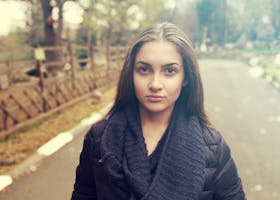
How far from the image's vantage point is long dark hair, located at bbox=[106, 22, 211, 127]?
178cm

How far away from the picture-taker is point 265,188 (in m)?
4.77

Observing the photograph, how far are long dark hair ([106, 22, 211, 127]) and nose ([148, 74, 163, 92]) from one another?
0.15 m

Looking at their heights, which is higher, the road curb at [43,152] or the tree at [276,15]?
the tree at [276,15]

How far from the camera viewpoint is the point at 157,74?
5.71ft

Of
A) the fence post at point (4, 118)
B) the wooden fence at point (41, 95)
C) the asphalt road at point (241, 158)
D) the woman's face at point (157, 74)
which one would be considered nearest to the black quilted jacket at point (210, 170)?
the woman's face at point (157, 74)

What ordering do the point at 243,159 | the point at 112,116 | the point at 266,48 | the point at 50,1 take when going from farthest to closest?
1. the point at 266,48
2. the point at 50,1
3. the point at 243,159
4. the point at 112,116

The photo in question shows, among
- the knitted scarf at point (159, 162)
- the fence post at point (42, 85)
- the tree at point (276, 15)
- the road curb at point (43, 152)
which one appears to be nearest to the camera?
the knitted scarf at point (159, 162)

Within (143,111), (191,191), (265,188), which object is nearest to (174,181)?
(191,191)

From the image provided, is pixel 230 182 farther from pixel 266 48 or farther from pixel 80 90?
pixel 266 48

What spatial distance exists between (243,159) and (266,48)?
4692cm

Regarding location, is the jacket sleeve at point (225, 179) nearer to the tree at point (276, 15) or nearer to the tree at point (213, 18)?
the tree at point (276, 15)

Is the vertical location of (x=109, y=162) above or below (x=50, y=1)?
below

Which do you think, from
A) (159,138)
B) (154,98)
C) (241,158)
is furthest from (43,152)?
(154,98)

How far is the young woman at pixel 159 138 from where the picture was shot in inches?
65.4
